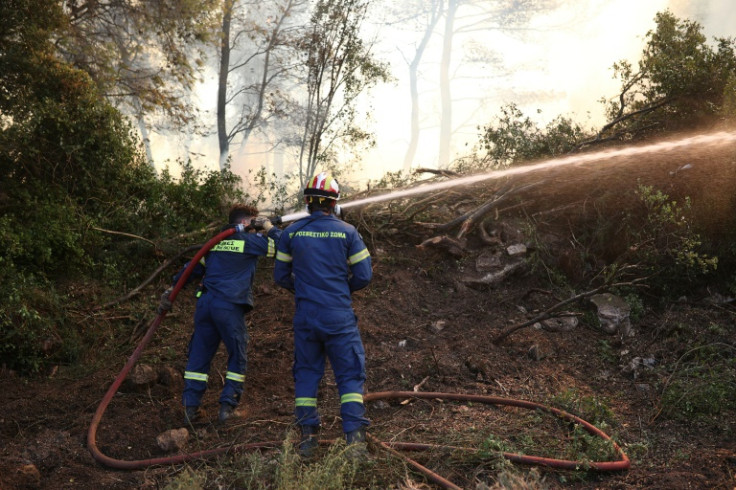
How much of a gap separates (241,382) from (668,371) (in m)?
4.28

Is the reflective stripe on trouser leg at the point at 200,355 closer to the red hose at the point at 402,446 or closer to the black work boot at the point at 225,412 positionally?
the black work boot at the point at 225,412

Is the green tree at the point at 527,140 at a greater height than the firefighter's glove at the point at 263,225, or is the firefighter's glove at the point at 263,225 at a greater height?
the green tree at the point at 527,140

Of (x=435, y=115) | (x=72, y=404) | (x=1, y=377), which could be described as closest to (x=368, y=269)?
(x=72, y=404)

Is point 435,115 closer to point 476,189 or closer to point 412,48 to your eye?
point 412,48

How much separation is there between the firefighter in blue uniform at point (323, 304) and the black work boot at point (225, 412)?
0.91 m

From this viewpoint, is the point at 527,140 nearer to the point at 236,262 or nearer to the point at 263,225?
the point at 263,225

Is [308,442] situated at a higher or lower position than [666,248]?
lower

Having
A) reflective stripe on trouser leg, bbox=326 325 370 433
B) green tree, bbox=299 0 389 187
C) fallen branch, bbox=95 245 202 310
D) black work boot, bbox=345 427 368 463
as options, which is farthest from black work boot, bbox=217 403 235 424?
green tree, bbox=299 0 389 187

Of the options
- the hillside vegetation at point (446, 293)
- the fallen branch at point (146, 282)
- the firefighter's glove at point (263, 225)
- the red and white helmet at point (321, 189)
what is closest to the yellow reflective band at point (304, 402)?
the hillside vegetation at point (446, 293)

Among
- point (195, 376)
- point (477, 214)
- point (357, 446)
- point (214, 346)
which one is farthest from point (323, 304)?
point (477, 214)

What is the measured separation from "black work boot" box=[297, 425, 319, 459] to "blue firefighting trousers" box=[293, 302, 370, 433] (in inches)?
2.1

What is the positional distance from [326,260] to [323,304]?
1.14 feet

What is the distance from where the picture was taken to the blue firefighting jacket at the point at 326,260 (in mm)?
4766

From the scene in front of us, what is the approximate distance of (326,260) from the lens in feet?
15.8
